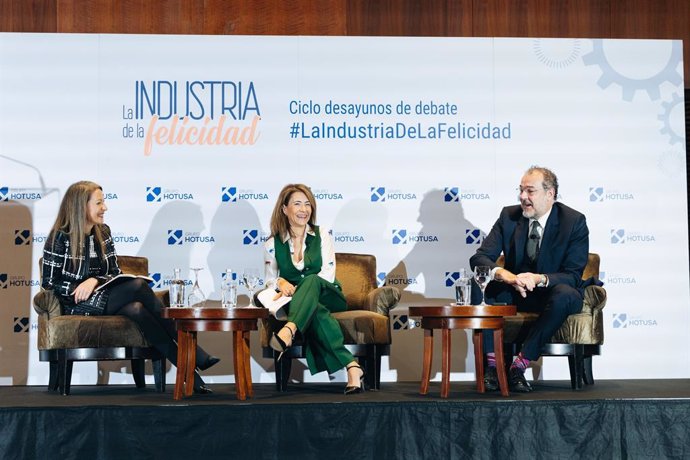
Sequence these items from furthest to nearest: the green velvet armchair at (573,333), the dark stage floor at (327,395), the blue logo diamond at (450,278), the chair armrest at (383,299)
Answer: the blue logo diamond at (450,278)
the chair armrest at (383,299)
the green velvet armchair at (573,333)
the dark stage floor at (327,395)

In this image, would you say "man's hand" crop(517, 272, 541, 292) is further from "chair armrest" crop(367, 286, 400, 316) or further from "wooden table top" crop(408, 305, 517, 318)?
"chair armrest" crop(367, 286, 400, 316)

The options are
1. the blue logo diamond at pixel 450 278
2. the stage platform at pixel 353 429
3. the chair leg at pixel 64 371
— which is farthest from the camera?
the blue logo diamond at pixel 450 278

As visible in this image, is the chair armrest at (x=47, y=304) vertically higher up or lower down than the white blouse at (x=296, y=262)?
lower down

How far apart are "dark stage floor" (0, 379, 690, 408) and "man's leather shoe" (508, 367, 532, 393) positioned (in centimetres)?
9

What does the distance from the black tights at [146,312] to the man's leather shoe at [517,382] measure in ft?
5.49

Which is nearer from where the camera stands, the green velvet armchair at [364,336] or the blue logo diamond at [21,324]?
the green velvet armchair at [364,336]

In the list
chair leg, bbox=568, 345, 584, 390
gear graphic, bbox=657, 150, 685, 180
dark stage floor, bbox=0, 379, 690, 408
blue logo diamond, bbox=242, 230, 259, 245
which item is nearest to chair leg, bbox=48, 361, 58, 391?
dark stage floor, bbox=0, 379, 690, 408

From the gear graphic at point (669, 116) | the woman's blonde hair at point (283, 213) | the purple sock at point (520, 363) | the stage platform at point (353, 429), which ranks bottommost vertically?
the stage platform at point (353, 429)

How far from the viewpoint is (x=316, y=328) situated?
195 inches

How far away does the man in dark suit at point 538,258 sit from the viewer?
4.93 m

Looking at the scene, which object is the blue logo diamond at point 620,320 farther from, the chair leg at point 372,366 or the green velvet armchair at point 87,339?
the green velvet armchair at point 87,339

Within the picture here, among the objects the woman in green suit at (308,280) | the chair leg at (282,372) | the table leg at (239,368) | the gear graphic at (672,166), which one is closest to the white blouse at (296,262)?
the woman in green suit at (308,280)

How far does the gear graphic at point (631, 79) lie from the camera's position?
260 inches

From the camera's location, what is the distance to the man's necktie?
5.27 meters
